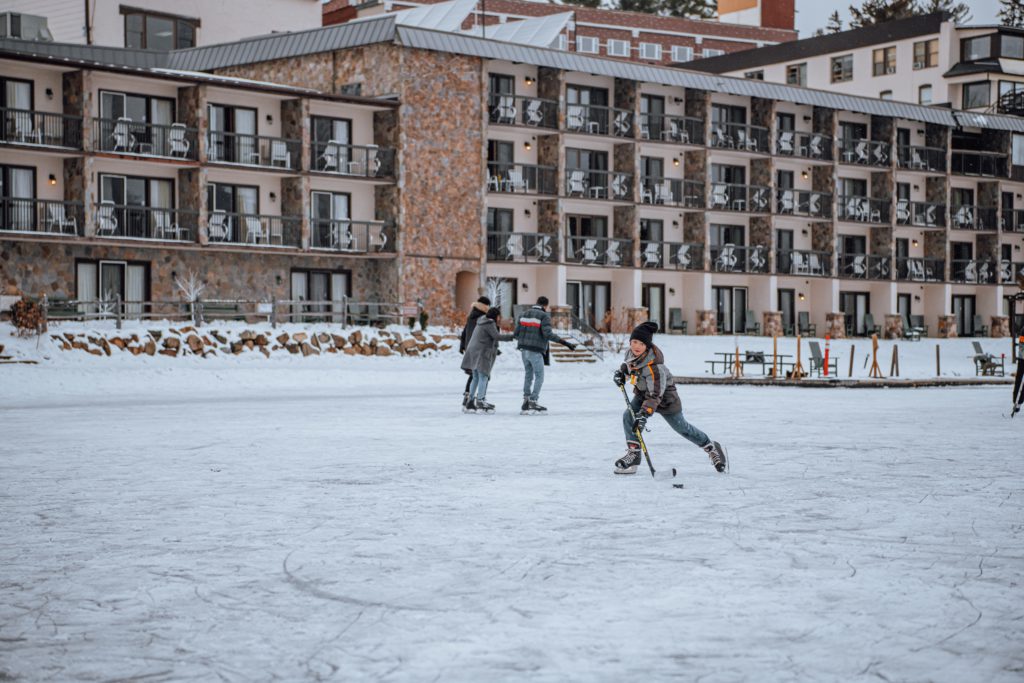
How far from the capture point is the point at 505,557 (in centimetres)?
775

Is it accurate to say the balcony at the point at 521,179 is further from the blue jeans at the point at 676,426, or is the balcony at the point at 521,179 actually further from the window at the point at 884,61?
the blue jeans at the point at 676,426

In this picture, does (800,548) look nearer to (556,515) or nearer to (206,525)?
(556,515)

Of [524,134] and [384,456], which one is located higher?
[524,134]

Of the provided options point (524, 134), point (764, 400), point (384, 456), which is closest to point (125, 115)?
point (524, 134)

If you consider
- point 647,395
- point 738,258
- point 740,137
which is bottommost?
point 647,395

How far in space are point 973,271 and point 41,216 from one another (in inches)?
1772

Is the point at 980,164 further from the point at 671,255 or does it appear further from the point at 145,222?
the point at 145,222

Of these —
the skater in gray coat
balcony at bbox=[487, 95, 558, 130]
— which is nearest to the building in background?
balcony at bbox=[487, 95, 558, 130]

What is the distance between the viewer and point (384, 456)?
1356 cm

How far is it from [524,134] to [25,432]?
33.7 meters

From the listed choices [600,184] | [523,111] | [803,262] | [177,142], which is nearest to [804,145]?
[803,262]

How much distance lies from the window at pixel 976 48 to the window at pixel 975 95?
1.39 m

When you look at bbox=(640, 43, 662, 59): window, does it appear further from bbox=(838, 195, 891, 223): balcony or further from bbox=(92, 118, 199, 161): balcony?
bbox=(92, 118, 199, 161): balcony

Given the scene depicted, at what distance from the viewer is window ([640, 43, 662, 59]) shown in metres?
82.1
